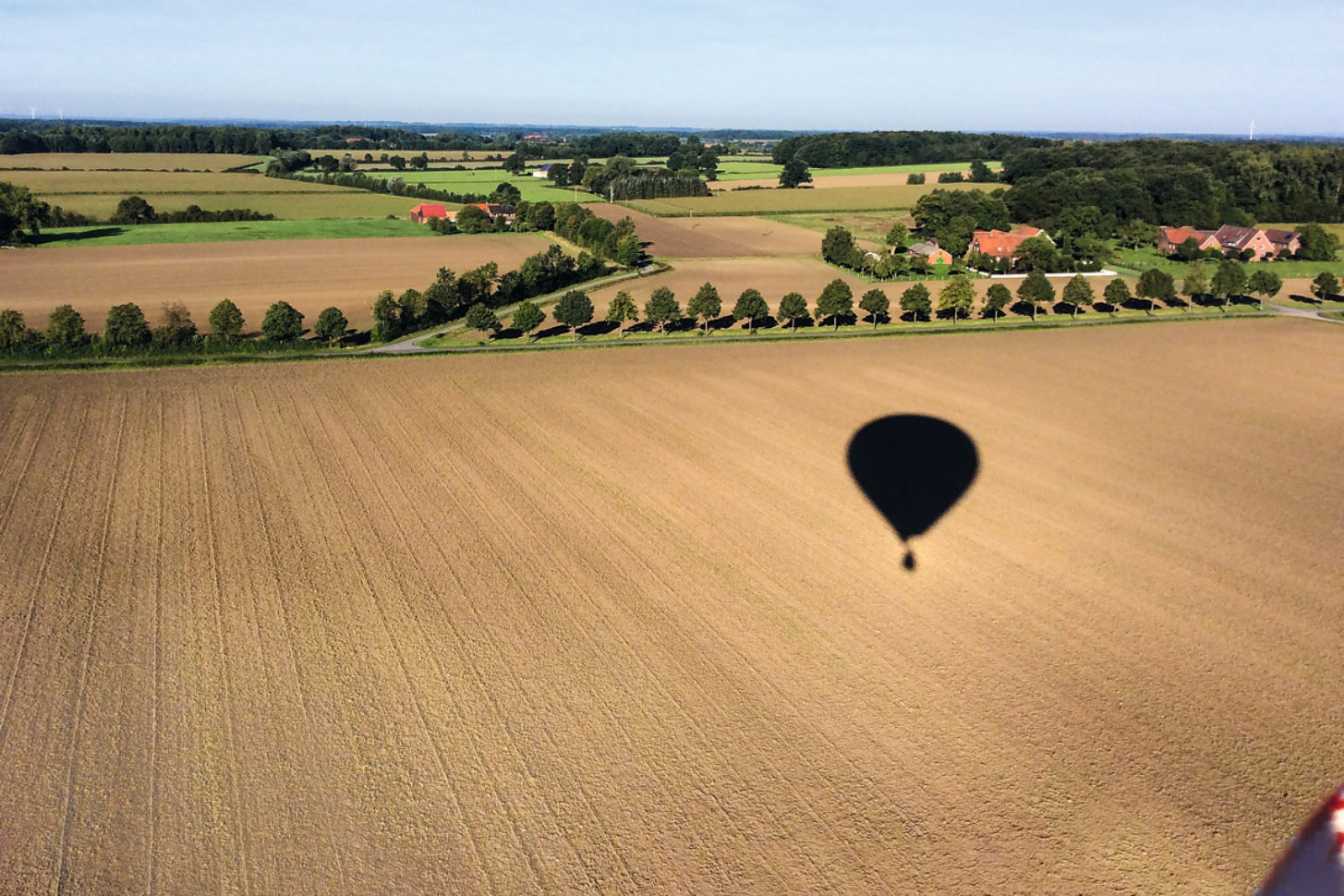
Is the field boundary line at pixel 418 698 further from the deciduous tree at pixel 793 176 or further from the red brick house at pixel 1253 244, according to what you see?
the deciduous tree at pixel 793 176

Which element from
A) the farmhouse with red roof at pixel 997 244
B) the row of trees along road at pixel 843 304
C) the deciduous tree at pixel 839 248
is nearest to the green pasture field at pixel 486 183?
the deciduous tree at pixel 839 248

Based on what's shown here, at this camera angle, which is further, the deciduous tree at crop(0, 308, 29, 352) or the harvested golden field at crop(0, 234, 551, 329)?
the harvested golden field at crop(0, 234, 551, 329)

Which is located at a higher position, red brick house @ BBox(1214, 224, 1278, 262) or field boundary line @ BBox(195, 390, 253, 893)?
red brick house @ BBox(1214, 224, 1278, 262)

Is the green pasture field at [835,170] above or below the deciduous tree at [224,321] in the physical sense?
above

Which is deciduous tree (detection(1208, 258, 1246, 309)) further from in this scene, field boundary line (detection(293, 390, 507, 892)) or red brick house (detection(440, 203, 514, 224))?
red brick house (detection(440, 203, 514, 224))

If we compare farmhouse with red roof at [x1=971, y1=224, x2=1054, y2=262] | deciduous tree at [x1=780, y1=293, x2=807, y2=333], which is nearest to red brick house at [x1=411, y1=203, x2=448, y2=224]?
farmhouse with red roof at [x1=971, y1=224, x2=1054, y2=262]

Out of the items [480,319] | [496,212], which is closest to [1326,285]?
[480,319]

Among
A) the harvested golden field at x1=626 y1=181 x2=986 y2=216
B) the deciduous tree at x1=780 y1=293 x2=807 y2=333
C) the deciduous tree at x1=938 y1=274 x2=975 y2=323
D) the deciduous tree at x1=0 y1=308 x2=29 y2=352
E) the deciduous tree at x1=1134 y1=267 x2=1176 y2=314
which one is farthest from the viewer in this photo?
the harvested golden field at x1=626 y1=181 x2=986 y2=216

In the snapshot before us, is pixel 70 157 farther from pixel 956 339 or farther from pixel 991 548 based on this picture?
pixel 991 548
